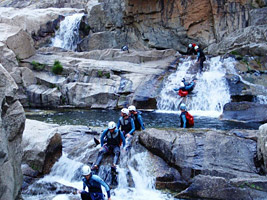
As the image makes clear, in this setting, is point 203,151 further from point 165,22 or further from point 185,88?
point 165,22

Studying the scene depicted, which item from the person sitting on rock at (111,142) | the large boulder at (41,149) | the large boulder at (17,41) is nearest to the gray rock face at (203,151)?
the person sitting on rock at (111,142)

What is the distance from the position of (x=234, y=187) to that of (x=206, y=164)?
4.03ft

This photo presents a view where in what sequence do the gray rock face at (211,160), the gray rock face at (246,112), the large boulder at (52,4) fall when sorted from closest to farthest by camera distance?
the gray rock face at (211,160), the gray rock face at (246,112), the large boulder at (52,4)

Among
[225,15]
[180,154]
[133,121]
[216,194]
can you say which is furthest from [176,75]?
[216,194]

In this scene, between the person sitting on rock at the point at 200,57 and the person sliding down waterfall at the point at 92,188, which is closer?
the person sliding down waterfall at the point at 92,188

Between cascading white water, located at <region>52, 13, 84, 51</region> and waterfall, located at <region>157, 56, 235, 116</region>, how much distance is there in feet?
41.0

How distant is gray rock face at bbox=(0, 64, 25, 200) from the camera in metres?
5.24

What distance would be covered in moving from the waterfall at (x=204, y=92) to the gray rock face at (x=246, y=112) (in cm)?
114

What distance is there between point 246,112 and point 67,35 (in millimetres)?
19843

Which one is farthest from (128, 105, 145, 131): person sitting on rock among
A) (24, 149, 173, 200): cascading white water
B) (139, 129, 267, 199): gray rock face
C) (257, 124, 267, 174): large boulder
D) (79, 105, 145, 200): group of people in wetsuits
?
(257, 124, 267, 174): large boulder

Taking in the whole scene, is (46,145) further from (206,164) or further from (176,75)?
(176,75)

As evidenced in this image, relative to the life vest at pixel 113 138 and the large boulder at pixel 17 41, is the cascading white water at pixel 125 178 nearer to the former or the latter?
the life vest at pixel 113 138

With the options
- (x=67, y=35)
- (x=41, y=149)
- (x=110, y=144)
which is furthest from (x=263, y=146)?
(x=67, y=35)

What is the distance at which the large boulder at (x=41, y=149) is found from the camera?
344 inches
